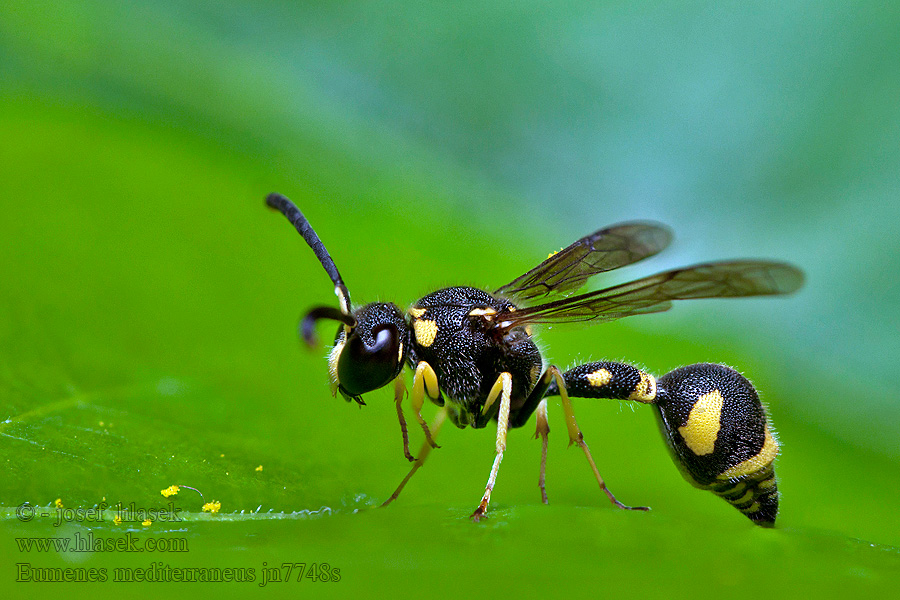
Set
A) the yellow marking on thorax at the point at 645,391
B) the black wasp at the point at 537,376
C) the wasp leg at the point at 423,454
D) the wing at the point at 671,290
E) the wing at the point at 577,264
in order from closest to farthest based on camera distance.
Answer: the wing at the point at 671,290 < the wasp leg at the point at 423,454 < the black wasp at the point at 537,376 < the yellow marking on thorax at the point at 645,391 < the wing at the point at 577,264

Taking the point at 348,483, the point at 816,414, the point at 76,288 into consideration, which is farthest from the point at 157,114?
the point at 816,414

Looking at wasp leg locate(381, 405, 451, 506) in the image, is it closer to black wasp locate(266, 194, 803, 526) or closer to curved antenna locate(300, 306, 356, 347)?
black wasp locate(266, 194, 803, 526)

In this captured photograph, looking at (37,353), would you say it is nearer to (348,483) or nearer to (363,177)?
(348,483)

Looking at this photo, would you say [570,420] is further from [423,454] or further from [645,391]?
[423,454]

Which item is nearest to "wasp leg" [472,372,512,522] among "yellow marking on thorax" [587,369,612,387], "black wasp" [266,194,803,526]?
"black wasp" [266,194,803,526]

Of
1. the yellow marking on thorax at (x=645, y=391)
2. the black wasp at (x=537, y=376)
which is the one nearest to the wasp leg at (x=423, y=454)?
the black wasp at (x=537, y=376)

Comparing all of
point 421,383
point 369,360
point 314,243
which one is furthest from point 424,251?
point 369,360

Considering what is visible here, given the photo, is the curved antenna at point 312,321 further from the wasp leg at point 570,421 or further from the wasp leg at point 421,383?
the wasp leg at point 570,421
